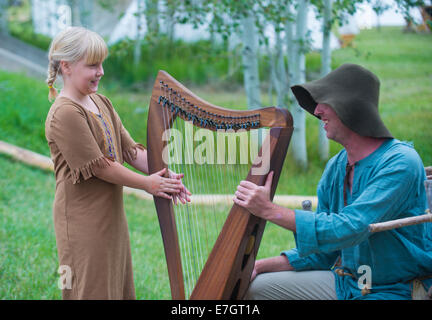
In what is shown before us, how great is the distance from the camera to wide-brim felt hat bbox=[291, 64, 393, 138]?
73.6 inches

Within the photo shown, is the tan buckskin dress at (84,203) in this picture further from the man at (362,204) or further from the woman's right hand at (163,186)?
the man at (362,204)

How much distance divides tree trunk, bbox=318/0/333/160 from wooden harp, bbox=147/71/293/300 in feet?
10.3

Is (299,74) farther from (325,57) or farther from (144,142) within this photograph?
(144,142)

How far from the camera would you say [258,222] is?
6.41 ft

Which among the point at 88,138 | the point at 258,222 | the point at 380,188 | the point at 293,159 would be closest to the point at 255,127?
the point at 258,222

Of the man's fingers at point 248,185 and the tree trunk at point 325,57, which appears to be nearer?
the man's fingers at point 248,185

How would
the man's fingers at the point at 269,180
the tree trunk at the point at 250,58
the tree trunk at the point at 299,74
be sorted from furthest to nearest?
the tree trunk at the point at 250,58 < the tree trunk at the point at 299,74 < the man's fingers at the point at 269,180

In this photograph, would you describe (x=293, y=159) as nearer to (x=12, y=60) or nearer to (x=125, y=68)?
(x=125, y=68)

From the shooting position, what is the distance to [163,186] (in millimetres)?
1999

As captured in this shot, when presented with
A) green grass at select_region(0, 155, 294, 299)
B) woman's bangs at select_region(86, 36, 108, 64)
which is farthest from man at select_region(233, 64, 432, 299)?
green grass at select_region(0, 155, 294, 299)

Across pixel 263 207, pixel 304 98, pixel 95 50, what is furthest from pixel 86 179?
pixel 304 98

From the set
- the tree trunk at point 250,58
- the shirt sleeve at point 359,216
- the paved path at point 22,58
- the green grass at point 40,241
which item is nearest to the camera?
the shirt sleeve at point 359,216

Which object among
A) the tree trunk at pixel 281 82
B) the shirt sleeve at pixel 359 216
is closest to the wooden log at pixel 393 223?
the shirt sleeve at pixel 359 216

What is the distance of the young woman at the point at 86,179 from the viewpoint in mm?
2000
